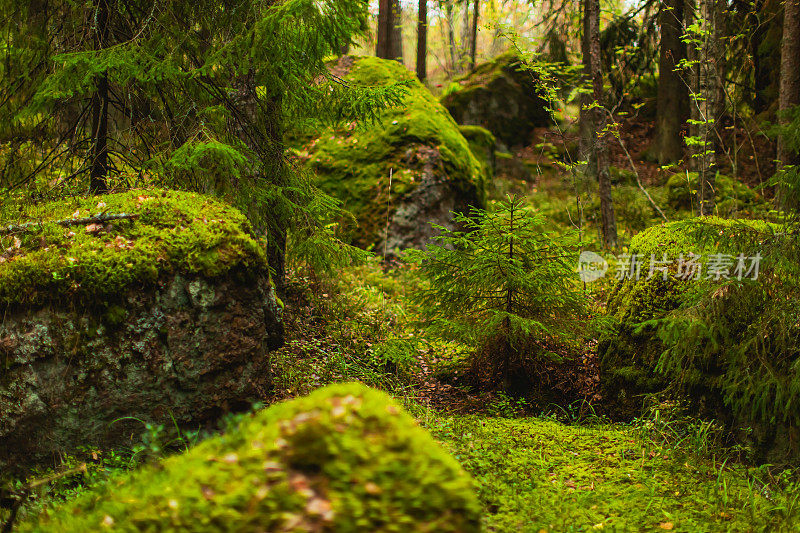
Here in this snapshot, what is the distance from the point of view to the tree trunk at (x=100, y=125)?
15.2 ft

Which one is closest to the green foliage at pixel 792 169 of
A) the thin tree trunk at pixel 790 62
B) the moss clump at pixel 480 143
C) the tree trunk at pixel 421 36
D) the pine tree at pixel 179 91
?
the pine tree at pixel 179 91

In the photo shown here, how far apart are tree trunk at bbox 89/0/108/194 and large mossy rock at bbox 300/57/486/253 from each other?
4.76m

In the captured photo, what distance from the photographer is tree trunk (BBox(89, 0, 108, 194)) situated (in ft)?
15.2

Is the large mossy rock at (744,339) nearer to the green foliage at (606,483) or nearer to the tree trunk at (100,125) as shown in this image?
the green foliage at (606,483)

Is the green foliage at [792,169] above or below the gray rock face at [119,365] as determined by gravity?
above

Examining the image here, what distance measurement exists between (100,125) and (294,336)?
2.89 meters

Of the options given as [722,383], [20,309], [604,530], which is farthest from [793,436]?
[20,309]

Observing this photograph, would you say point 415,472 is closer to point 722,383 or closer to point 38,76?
point 722,383

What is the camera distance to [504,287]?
17.2 ft

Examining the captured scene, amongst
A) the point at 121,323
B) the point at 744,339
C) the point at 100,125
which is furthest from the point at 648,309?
the point at 100,125

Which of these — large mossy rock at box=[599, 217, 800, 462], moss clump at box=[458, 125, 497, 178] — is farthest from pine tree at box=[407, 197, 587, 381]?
moss clump at box=[458, 125, 497, 178]

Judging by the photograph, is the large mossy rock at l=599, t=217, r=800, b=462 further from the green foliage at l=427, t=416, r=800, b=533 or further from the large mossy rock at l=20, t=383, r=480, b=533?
the large mossy rock at l=20, t=383, r=480, b=533

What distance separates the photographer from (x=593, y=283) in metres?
7.81

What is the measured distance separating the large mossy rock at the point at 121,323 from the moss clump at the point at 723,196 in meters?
9.17
